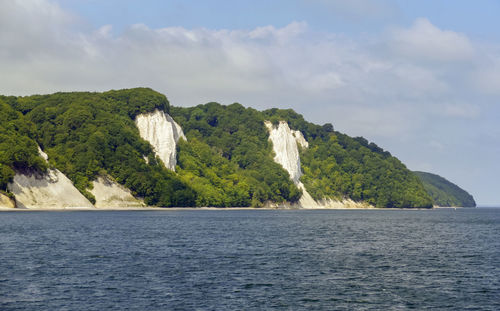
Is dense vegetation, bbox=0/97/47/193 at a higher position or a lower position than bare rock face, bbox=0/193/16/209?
higher

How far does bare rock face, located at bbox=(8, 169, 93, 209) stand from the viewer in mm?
158875

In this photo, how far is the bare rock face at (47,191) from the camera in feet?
521

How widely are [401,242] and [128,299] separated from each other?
5849 cm

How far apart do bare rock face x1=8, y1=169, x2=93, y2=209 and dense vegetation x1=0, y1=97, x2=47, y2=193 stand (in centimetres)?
313

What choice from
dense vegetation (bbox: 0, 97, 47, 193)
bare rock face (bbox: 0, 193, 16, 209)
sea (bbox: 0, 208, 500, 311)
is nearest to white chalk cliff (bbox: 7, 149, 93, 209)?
dense vegetation (bbox: 0, 97, 47, 193)

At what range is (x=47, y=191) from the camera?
167750mm

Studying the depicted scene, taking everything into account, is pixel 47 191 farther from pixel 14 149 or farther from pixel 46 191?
pixel 14 149

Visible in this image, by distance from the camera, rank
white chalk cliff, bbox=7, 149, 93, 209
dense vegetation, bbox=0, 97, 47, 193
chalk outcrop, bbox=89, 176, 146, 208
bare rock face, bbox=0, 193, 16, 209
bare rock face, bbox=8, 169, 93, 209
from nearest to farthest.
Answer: bare rock face, bbox=0, 193, 16, 209 → dense vegetation, bbox=0, 97, 47, 193 → white chalk cliff, bbox=7, 149, 93, 209 → bare rock face, bbox=8, 169, 93, 209 → chalk outcrop, bbox=89, 176, 146, 208

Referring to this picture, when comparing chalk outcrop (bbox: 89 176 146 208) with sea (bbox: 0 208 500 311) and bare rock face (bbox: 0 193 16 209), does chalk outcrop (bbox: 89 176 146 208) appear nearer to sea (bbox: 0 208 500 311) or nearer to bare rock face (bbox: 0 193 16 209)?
bare rock face (bbox: 0 193 16 209)

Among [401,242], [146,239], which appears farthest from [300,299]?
[401,242]

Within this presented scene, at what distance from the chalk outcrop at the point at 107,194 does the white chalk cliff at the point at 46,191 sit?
8.42 meters

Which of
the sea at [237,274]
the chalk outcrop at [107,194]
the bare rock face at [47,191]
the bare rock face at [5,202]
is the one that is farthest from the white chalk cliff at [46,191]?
the sea at [237,274]

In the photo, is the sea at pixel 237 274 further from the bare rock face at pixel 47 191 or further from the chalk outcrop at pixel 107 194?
the chalk outcrop at pixel 107 194

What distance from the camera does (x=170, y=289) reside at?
4128 cm
